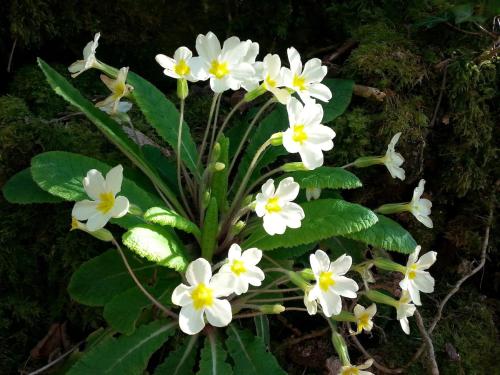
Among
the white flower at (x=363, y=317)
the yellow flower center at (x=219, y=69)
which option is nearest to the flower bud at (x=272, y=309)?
the white flower at (x=363, y=317)

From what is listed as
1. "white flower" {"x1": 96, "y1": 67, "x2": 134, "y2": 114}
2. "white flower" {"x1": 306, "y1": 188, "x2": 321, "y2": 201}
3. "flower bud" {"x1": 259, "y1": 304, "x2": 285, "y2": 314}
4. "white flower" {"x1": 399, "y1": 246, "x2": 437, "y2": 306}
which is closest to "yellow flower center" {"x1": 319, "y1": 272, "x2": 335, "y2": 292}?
"flower bud" {"x1": 259, "y1": 304, "x2": 285, "y2": 314}

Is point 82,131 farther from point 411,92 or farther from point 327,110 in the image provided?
point 411,92

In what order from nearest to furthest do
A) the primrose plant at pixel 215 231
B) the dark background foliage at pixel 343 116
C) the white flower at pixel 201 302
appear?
the white flower at pixel 201 302, the primrose plant at pixel 215 231, the dark background foliage at pixel 343 116

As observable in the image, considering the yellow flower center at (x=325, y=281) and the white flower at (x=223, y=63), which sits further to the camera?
the white flower at (x=223, y=63)

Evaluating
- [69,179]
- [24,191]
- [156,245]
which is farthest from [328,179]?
[24,191]

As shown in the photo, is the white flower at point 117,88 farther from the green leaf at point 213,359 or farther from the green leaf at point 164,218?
the green leaf at point 213,359

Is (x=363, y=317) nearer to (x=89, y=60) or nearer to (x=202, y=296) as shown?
(x=202, y=296)
